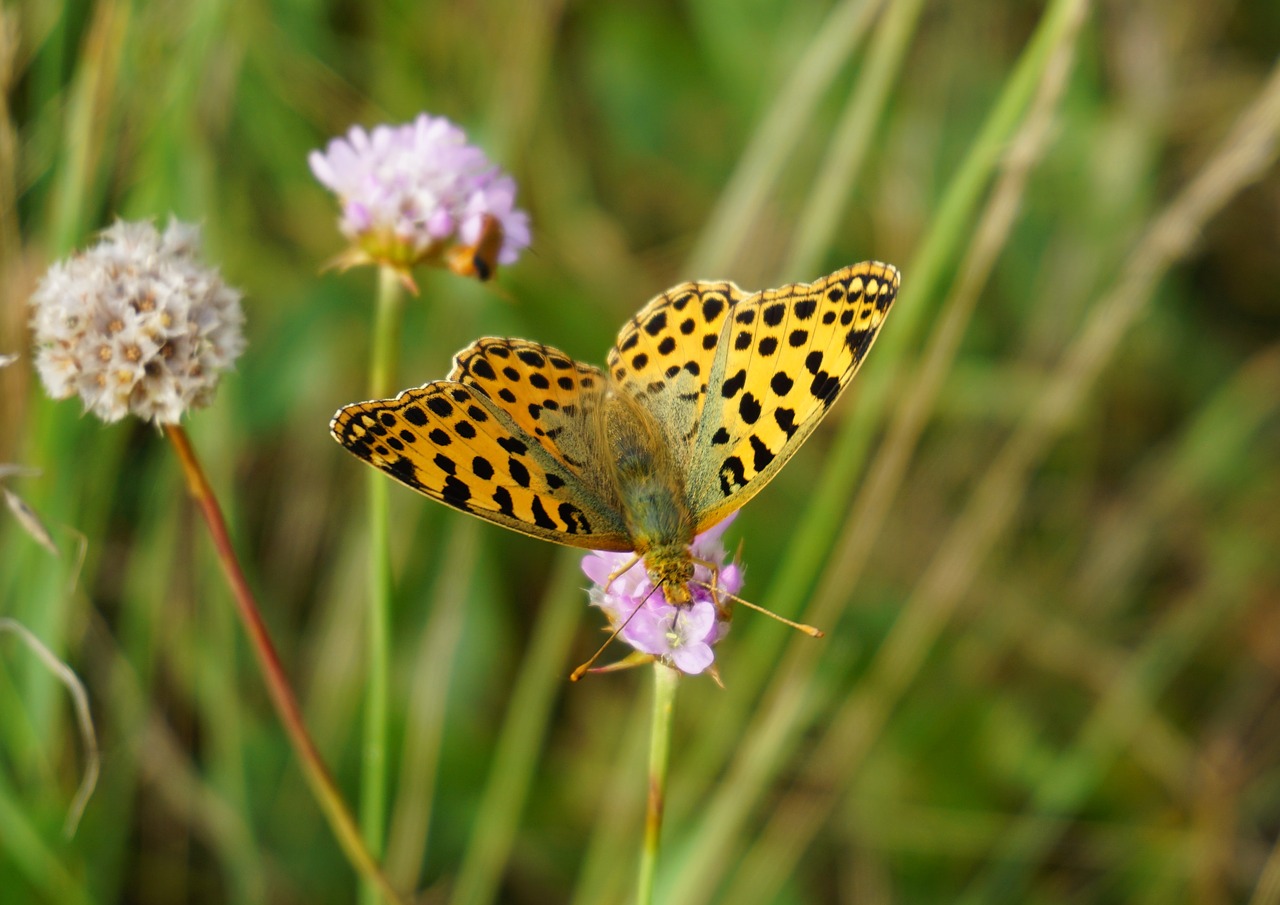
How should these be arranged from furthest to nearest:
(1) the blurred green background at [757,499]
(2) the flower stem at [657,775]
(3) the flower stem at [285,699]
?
(1) the blurred green background at [757,499] → (3) the flower stem at [285,699] → (2) the flower stem at [657,775]

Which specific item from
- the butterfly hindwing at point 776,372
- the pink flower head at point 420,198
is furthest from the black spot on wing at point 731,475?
the pink flower head at point 420,198

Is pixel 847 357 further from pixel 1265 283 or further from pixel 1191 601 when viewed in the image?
pixel 1265 283

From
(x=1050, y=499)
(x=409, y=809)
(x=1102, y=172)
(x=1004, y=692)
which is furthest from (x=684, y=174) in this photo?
(x=409, y=809)

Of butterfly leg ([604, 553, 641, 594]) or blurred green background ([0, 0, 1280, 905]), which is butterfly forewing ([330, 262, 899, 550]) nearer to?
butterfly leg ([604, 553, 641, 594])

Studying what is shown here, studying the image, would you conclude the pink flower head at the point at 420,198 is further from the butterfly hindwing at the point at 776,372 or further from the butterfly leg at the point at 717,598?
the butterfly leg at the point at 717,598

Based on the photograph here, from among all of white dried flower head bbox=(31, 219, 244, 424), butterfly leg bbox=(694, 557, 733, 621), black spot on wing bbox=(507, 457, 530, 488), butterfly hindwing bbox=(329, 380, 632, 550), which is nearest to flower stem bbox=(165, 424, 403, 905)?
white dried flower head bbox=(31, 219, 244, 424)

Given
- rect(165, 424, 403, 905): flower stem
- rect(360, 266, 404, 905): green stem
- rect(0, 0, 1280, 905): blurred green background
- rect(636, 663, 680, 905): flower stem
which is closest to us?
rect(636, 663, 680, 905): flower stem
